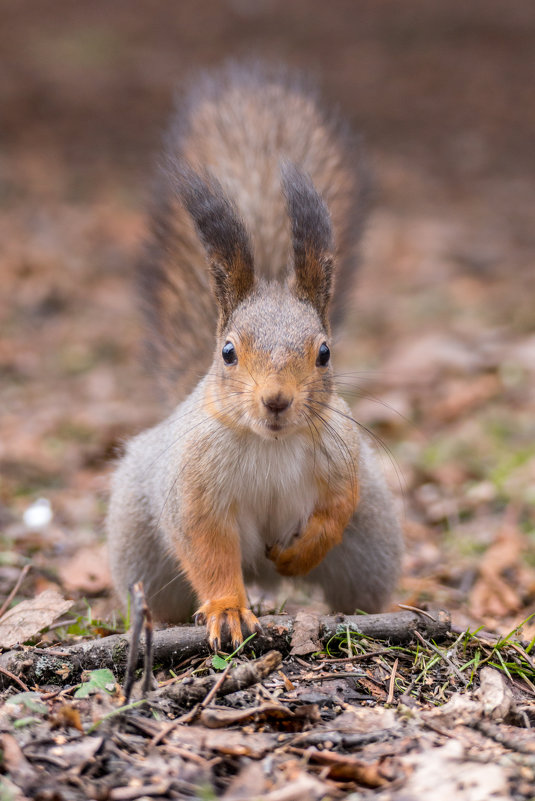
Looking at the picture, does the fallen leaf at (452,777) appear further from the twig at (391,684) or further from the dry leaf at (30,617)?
the dry leaf at (30,617)

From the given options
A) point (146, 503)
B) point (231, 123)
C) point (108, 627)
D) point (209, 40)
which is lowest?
point (108, 627)

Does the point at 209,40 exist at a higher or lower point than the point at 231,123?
higher

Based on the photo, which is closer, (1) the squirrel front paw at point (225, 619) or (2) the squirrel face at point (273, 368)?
(2) the squirrel face at point (273, 368)

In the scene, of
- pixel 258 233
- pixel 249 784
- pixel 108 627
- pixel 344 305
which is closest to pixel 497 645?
pixel 249 784

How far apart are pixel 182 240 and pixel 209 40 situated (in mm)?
9101

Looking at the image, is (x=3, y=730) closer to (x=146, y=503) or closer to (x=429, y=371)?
(x=146, y=503)

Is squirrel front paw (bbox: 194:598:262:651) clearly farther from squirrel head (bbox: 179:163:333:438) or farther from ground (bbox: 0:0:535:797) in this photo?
squirrel head (bbox: 179:163:333:438)

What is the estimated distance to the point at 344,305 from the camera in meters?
3.88

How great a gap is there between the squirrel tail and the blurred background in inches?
26.1

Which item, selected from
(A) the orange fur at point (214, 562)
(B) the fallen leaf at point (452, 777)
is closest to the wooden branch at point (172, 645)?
(A) the orange fur at point (214, 562)

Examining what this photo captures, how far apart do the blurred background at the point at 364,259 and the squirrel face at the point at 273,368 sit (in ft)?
1.93

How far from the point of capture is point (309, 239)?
9.55 feet

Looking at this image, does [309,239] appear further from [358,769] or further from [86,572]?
[86,572]

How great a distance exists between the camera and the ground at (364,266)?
4.45 metres
